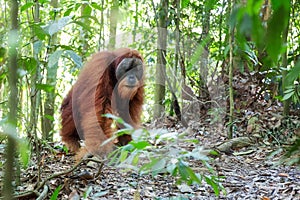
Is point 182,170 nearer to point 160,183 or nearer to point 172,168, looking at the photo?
point 172,168

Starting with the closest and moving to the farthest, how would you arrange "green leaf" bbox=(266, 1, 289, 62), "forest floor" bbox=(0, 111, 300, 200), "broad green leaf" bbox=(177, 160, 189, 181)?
"green leaf" bbox=(266, 1, 289, 62)
"broad green leaf" bbox=(177, 160, 189, 181)
"forest floor" bbox=(0, 111, 300, 200)

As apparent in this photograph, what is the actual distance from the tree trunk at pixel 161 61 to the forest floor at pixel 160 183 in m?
1.67

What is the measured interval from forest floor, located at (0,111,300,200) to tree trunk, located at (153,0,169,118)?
1667 mm

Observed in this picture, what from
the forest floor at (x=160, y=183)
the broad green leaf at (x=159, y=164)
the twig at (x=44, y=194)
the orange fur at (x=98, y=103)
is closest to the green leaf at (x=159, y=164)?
the broad green leaf at (x=159, y=164)

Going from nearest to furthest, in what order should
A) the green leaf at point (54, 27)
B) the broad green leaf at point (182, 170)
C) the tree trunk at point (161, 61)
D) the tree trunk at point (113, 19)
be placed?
1. the broad green leaf at point (182, 170)
2. the green leaf at point (54, 27)
3. the tree trunk at point (113, 19)
4. the tree trunk at point (161, 61)

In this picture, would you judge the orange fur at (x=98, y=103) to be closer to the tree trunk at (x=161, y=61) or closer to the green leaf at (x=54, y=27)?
the tree trunk at (x=161, y=61)

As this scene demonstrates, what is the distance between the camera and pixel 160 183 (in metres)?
2.30

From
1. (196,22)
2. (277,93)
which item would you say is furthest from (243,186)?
(196,22)

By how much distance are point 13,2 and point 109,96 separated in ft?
8.87

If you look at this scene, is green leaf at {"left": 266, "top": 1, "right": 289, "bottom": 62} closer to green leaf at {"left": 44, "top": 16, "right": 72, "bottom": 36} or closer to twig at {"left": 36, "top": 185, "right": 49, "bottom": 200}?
green leaf at {"left": 44, "top": 16, "right": 72, "bottom": 36}

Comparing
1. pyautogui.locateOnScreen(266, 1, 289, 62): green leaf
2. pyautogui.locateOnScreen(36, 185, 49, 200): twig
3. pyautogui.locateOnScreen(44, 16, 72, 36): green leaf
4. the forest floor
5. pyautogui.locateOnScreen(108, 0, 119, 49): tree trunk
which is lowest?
the forest floor

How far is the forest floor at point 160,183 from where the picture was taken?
2.08 meters

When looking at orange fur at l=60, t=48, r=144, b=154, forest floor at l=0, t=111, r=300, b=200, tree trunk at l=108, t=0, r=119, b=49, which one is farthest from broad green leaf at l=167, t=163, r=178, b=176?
tree trunk at l=108, t=0, r=119, b=49

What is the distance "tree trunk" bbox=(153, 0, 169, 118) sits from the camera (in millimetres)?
4129
